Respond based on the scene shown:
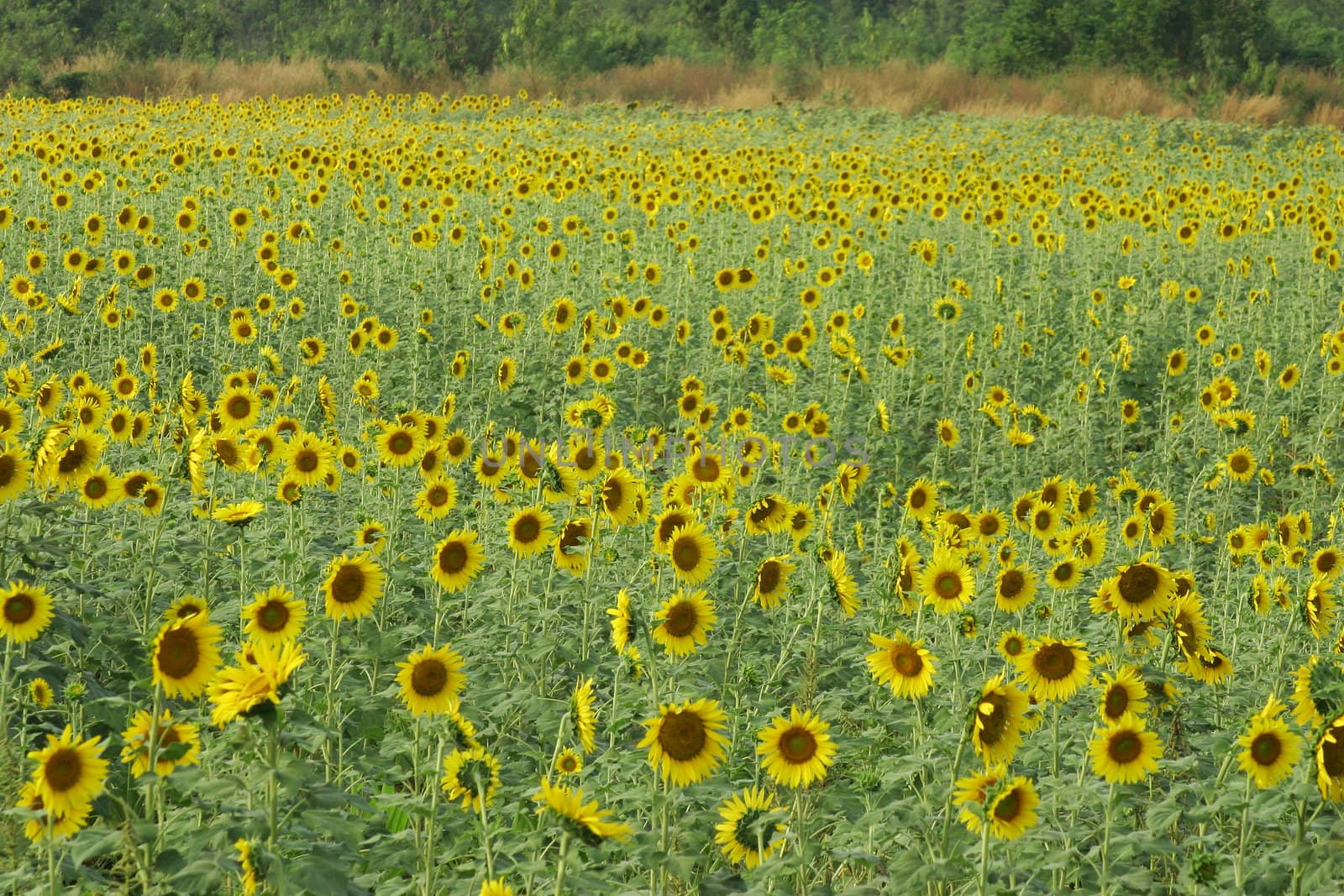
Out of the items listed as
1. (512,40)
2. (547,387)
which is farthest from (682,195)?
(512,40)

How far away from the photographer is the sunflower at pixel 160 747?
2355 mm

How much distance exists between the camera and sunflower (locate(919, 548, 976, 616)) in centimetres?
379

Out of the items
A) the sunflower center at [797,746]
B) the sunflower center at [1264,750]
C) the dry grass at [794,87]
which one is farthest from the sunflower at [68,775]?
the dry grass at [794,87]

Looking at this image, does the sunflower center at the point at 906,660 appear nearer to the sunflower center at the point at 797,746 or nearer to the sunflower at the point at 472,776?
the sunflower center at the point at 797,746

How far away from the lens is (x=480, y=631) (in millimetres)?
4062

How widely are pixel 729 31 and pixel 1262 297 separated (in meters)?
36.7

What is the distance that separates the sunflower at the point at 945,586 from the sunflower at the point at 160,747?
2.22m

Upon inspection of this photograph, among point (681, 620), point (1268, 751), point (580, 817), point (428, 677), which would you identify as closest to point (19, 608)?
point (428, 677)

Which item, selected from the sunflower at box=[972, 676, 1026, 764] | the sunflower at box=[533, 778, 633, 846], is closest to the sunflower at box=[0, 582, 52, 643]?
the sunflower at box=[533, 778, 633, 846]

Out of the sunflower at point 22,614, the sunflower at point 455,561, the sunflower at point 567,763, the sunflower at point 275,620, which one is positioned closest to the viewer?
the sunflower at point 22,614

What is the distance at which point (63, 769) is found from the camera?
2.26 metres

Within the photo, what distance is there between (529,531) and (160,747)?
5.04ft

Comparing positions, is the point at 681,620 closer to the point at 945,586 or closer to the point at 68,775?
the point at 945,586

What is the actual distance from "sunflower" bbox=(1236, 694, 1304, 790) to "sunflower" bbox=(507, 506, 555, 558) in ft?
7.05
